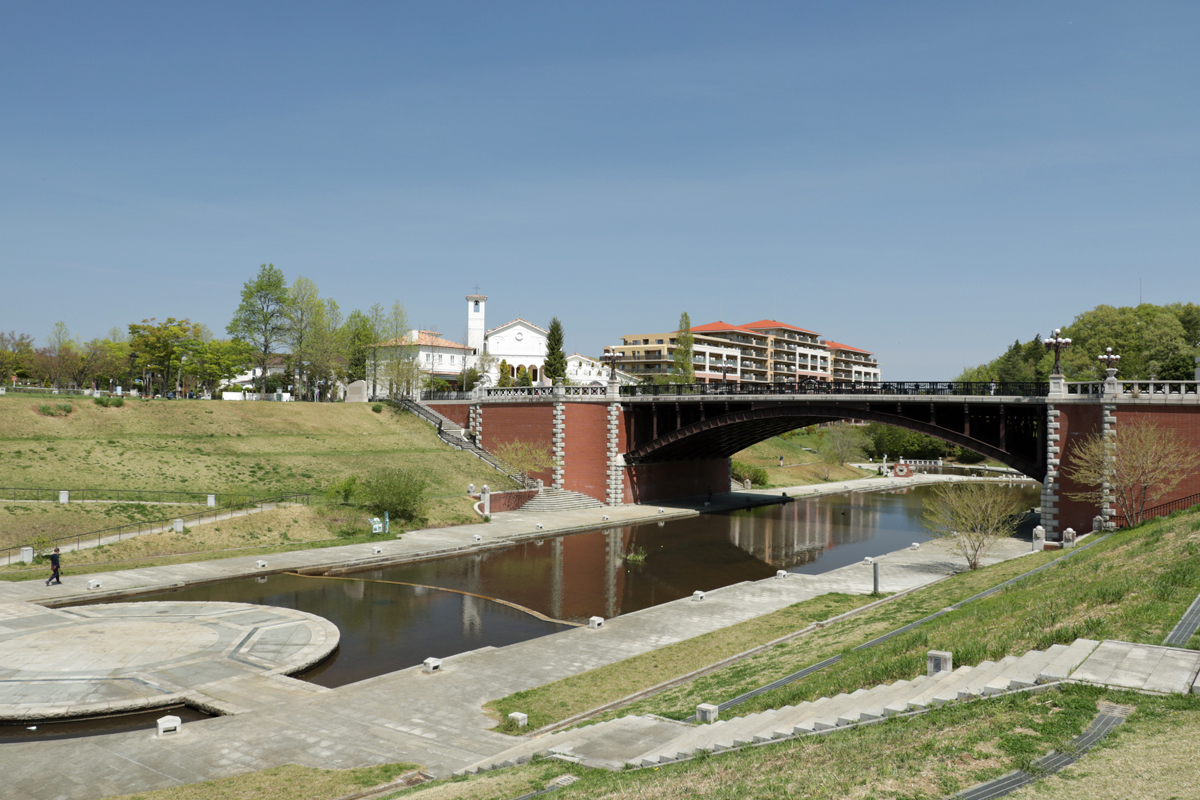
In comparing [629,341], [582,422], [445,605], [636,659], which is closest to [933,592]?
[636,659]

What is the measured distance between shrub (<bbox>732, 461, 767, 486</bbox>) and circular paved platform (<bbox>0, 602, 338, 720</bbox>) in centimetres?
5917

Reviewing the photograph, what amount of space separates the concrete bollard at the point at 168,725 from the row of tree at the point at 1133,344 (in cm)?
9005

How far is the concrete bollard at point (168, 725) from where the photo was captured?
54.2 feet

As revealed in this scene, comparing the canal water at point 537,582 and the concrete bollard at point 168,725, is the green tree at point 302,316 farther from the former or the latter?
the concrete bollard at point 168,725

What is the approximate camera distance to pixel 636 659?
22.8m

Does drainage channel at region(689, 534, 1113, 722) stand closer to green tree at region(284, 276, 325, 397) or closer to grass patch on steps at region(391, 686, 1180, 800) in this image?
grass patch on steps at region(391, 686, 1180, 800)

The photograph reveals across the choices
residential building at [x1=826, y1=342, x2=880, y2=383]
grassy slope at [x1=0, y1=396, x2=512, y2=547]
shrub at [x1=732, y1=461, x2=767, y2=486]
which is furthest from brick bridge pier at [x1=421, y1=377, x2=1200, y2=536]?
residential building at [x1=826, y1=342, x2=880, y2=383]

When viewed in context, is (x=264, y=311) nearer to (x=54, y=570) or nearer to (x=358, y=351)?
(x=358, y=351)

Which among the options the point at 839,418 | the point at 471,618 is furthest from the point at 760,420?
the point at 471,618

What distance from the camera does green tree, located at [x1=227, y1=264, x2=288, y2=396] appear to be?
80188 mm

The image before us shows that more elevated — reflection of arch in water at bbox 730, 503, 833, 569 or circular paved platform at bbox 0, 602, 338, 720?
circular paved platform at bbox 0, 602, 338, 720

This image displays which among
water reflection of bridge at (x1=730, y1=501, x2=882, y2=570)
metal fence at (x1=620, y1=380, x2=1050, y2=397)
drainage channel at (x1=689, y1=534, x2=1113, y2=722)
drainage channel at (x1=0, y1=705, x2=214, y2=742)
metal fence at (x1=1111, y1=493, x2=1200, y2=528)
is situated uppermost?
metal fence at (x1=620, y1=380, x2=1050, y2=397)

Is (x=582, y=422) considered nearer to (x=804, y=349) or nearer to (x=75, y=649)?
(x=75, y=649)

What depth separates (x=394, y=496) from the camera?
46.9 meters
